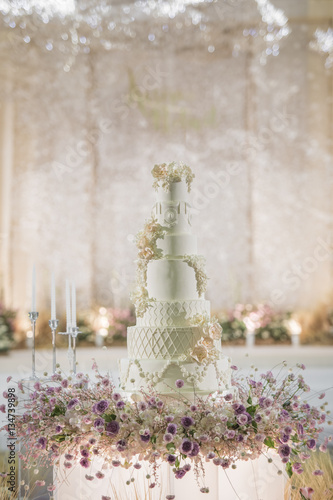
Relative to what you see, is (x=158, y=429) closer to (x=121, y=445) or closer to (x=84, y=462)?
(x=121, y=445)

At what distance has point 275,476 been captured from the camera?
11.2 ft

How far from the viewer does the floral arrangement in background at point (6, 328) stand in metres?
9.37

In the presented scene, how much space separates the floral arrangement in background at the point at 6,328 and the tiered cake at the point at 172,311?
5997 millimetres

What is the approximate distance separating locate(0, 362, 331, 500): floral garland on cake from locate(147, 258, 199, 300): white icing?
0.64 meters

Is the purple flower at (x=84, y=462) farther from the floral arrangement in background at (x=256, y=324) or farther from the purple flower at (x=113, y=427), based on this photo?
the floral arrangement in background at (x=256, y=324)

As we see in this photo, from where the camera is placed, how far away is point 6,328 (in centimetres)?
959

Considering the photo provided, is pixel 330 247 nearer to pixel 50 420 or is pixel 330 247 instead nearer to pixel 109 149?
pixel 109 149

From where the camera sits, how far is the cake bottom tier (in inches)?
141

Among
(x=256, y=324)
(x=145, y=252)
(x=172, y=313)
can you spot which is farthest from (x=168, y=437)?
(x=256, y=324)

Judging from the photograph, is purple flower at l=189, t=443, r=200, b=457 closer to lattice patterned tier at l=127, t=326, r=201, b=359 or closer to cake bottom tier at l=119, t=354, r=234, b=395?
cake bottom tier at l=119, t=354, r=234, b=395

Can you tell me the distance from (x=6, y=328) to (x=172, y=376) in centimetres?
651

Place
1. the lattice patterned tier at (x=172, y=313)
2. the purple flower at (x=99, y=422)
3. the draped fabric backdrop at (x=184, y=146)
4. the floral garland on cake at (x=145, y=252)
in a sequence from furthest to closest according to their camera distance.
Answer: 1. the draped fabric backdrop at (x=184, y=146)
2. the floral garland on cake at (x=145, y=252)
3. the lattice patterned tier at (x=172, y=313)
4. the purple flower at (x=99, y=422)

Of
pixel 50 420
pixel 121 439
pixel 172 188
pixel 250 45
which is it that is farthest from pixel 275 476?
pixel 250 45

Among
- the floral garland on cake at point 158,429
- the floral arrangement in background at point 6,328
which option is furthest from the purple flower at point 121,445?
the floral arrangement in background at point 6,328
